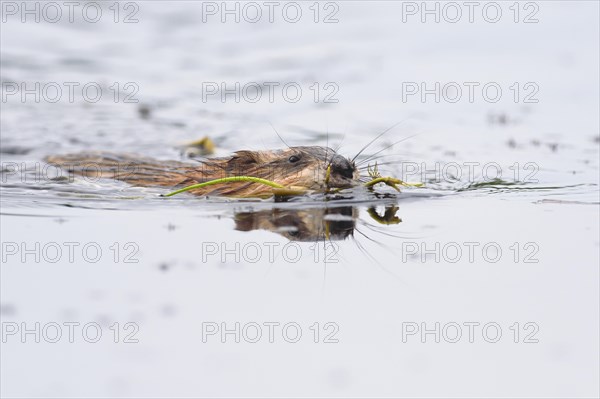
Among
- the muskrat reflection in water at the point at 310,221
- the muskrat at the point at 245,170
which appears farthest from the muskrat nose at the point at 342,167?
the muskrat reflection in water at the point at 310,221

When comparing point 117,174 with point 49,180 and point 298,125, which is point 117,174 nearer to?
point 49,180

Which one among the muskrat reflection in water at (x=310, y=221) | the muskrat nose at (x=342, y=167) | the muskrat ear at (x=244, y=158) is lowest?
the muskrat reflection in water at (x=310, y=221)

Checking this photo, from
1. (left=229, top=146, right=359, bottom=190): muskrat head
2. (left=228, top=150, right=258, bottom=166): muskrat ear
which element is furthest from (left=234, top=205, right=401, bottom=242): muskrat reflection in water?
(left=228, top=150, right=258, bottom=166): muskrat ear

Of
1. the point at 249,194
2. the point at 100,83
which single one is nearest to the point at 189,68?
the point at 100,83

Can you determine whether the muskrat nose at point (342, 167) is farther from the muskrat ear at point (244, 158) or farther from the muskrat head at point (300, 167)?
the muskrat ear at point (244, 158)

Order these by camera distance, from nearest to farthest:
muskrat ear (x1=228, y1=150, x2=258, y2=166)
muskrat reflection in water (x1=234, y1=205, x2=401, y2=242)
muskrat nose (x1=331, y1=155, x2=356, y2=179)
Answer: muskrat reflection in water (x1=234, y1=205, x2=401, y2=242) < muskrat nose (x1=331, y1=155, x2=356, y2=179) < muskrat ear (x1=228, y1=150, x2=258, y2=166)

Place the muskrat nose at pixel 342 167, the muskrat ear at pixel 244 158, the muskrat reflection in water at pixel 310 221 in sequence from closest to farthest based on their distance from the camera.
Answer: the muskrat reflection in water at pixel 310 221 → the muskrat nose at pixel 342 167 → the muskrat ear at pixel 244 158

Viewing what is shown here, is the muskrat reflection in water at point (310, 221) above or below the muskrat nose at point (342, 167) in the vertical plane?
below

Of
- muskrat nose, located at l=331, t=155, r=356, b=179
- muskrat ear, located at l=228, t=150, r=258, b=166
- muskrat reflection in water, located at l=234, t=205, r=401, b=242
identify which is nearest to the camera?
muskrat reflection in water, located at l=234, t=205, r=401, b=242

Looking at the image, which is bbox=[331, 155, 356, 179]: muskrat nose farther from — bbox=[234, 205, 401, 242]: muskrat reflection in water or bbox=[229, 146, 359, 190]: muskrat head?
bbox=[234, 205, 401, 242]: muskrat reflection in water
